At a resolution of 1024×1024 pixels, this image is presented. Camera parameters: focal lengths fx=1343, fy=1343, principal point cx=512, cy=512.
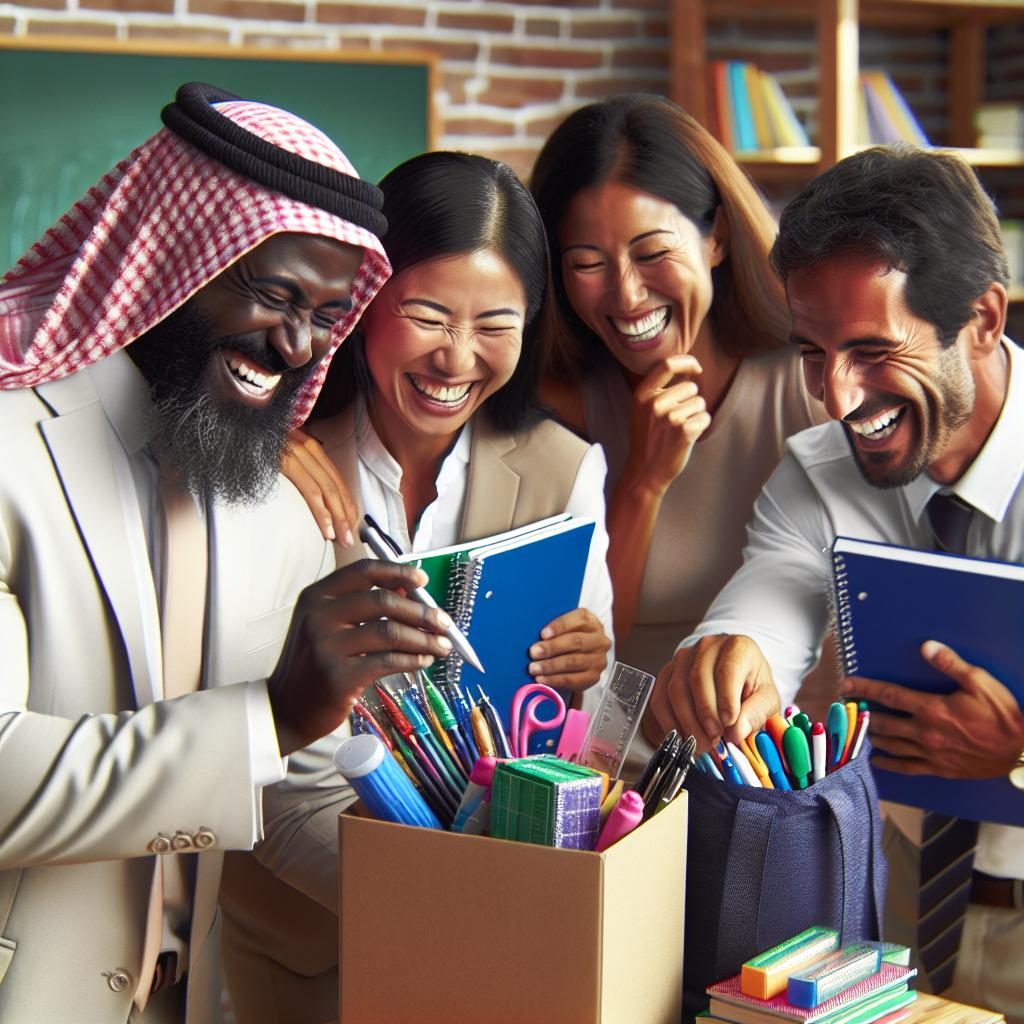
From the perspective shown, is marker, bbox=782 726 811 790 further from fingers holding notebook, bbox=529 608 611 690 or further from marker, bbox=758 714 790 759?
fingers holding notebook, bbox=529 608 611 690

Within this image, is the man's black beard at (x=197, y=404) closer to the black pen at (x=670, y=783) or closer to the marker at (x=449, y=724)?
the marker at (x=449, y=724)

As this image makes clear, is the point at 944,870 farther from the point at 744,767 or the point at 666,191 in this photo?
the point at 666,191

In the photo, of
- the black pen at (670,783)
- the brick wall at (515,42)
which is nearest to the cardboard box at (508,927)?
the black pen at (670,783)

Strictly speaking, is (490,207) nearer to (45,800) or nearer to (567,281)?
(567,281)

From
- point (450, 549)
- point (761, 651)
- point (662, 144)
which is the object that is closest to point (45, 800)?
point (450, 549)

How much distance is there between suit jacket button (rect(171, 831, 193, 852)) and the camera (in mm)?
1083

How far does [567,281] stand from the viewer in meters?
1.73

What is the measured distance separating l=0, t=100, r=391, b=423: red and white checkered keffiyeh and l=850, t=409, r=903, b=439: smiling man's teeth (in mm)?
579

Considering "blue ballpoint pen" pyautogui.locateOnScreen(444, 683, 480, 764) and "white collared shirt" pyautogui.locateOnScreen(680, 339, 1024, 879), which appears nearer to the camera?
"blue ballpoint pen" pyautogui.locateOnScreen(444, 683, 480, 764)

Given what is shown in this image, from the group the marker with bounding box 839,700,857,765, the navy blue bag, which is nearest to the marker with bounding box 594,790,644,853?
the navy blue bag

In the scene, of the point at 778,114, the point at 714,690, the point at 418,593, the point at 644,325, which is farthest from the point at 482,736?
the point at 778,114

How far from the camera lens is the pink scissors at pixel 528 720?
126 centimetres

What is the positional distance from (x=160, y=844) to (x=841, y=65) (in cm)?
345

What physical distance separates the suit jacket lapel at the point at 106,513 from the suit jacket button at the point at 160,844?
0.54ft
